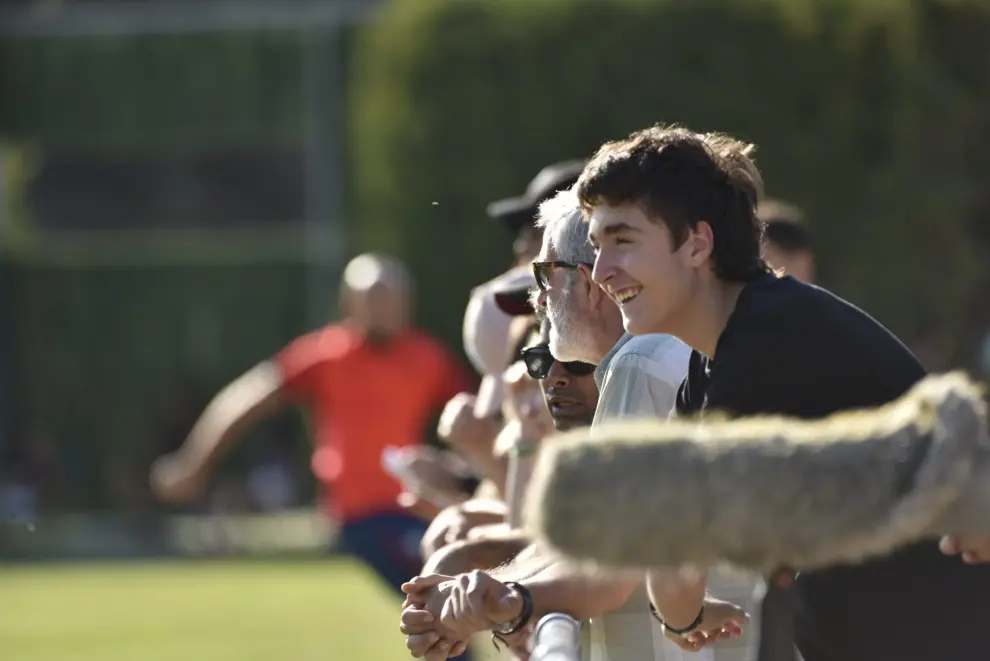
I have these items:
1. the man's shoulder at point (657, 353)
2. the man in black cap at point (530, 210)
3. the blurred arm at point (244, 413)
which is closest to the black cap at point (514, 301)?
the man in black cap at point (530, 210)

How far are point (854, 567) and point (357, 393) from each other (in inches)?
299

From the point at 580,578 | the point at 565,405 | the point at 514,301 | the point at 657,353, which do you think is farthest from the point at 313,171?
A: the point at 580,578

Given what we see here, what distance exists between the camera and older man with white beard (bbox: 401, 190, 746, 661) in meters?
3.35

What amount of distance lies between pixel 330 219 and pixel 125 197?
21.2 ft

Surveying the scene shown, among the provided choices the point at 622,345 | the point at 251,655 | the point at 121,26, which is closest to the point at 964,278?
the point at 251,655

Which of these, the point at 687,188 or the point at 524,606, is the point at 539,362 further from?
the point at 687,188

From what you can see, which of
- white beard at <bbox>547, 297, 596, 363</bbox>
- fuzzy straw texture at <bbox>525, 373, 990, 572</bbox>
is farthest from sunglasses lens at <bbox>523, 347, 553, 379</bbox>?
fuzzy straw texture at <bbox>525, 373, 990, 572</bbox>

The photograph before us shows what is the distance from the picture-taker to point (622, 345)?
3852mm

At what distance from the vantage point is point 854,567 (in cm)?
295

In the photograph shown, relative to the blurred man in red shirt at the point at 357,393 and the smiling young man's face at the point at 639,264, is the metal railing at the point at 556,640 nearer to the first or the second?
the smiling young man's face at the point at 639,264

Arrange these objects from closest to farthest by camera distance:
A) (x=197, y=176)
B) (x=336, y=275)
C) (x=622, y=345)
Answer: (x=622, y=345) → (x=336, y=275) → (x=197, y=176)

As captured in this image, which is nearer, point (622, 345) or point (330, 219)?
point (622, 345)

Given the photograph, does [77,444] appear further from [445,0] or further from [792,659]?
[792,659]

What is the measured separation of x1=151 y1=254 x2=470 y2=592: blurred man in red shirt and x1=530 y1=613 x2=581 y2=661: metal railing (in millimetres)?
7110
